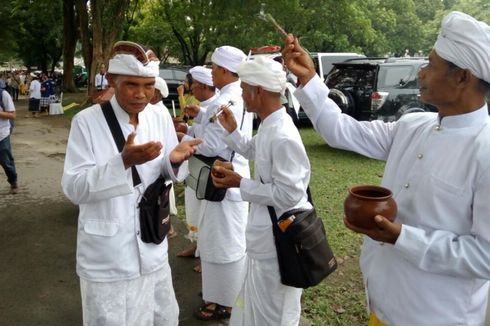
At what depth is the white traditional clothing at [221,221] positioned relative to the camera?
12.4 ft

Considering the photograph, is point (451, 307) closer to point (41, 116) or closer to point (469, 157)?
point (469, 157)

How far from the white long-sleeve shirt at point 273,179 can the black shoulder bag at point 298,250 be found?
6 centimetres

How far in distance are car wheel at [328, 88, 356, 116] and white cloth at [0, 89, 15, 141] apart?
6.53 metres

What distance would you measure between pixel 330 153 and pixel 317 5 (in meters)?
14.1

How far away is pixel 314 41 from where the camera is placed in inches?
952

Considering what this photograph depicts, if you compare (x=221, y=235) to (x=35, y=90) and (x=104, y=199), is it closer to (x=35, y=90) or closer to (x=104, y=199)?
(x=104, y=199)

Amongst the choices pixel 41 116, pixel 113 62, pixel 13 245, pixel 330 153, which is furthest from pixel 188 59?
pixel 113 62

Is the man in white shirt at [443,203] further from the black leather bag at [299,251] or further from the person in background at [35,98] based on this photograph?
the person in background at [35,98]

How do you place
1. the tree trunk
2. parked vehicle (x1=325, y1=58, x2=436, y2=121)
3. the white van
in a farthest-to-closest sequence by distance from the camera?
the tree trunk → the white van → parked vehicle (x1=325, y1=58, x2=436, y2=121)

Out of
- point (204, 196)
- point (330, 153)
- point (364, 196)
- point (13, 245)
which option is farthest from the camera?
point (330, 153)

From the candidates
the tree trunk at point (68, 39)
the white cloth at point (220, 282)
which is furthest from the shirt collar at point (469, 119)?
the tree trunk at point (68, 39)

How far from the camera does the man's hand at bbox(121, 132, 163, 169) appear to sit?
225 centimetres

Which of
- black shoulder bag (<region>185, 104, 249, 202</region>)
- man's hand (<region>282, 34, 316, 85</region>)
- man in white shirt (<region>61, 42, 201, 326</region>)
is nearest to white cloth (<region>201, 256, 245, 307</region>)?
black shoulder bag (<region>185, 104, 249, 202</region>)

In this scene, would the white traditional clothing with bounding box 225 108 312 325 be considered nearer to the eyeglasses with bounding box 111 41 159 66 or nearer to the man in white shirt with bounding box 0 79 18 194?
the eyeglasses with bounding box 111 41 159 66
